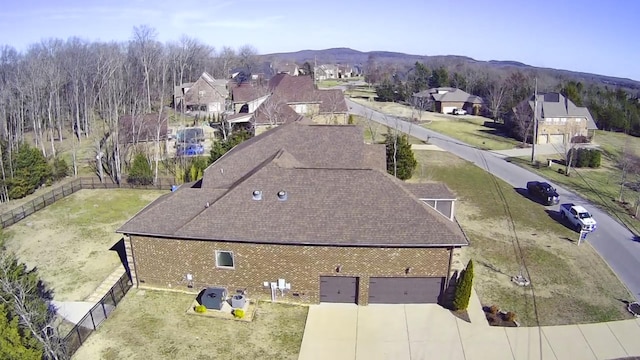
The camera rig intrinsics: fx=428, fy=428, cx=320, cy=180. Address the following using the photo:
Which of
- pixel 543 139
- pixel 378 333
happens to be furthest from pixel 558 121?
pixel 378 333

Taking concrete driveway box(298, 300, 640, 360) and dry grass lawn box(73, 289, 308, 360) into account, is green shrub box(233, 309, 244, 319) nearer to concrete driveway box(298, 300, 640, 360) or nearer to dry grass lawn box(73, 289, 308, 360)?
dry grass lawn box(73, 289, 308, 360)

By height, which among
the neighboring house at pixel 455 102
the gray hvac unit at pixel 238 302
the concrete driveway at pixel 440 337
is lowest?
the concrete driveway at pixel 440 337

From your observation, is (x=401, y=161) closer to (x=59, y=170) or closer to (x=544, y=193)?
(x=544, y=193)

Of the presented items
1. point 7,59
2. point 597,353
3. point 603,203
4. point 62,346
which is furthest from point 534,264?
point 7,59

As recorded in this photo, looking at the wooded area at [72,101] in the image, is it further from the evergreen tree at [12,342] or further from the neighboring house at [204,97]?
the evergreen tree at [12,342]

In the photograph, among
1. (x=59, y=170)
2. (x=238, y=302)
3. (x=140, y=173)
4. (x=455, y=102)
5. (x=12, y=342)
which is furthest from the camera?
(x=455, y=102)

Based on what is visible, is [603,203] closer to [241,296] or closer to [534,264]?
[534,264]

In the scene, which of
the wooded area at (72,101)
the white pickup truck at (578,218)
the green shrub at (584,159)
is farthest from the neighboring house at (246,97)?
the white pickup truck at (578,218)
